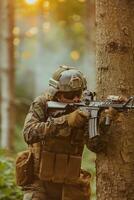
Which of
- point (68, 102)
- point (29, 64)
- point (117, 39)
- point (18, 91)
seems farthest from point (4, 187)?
point (29, 64)

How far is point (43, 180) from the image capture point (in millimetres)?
5875

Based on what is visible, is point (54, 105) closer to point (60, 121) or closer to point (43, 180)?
point (60, 121)

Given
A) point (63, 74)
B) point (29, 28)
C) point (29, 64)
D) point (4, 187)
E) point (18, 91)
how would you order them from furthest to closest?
point (29, 28) < point (29, 64) < point (18, 91) < point (4, 187) < point (63, 74)

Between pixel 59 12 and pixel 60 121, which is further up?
pixel 59 12

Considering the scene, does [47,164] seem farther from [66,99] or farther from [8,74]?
[8,74]

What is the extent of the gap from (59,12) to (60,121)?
2140 cm

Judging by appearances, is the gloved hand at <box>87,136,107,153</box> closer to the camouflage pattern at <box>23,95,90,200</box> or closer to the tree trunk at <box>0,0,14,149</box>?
the camouflage pattern at <box>23,95,90,200</box>

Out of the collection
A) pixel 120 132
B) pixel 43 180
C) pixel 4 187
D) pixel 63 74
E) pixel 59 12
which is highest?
pixel 59 12

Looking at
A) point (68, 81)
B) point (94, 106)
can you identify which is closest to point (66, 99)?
point (68, 81)

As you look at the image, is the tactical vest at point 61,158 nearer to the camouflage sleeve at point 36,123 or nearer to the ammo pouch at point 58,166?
the ammo pouch at point 58,166

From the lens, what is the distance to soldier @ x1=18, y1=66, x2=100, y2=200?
5.49 meters

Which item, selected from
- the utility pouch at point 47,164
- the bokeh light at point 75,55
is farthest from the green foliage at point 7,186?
the bokeh light at point 75,55

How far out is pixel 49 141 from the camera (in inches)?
225

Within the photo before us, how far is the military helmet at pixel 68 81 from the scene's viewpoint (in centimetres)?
559
